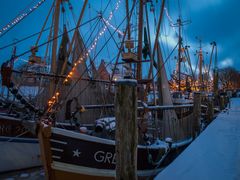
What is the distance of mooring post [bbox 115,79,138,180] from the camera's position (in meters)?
3.73

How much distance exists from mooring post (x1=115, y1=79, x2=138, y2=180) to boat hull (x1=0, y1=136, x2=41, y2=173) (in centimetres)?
544

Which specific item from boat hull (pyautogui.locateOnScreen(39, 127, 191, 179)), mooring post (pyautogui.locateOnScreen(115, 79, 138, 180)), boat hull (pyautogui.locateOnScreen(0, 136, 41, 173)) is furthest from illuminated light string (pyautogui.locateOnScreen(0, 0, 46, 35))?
mooring post (pyautogui.locateOnScreen(115, 79, 138, 180))

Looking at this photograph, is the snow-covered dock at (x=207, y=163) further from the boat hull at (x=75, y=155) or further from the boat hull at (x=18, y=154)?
the boat hull at (x=18, y=154)

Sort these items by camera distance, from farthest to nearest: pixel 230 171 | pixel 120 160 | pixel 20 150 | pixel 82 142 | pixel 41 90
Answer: pixel 41 90
pixel 20 150
pixel 82 142
pixel 230 171
pixel 120 160

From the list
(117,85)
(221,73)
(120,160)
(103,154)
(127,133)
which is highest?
(221,73)

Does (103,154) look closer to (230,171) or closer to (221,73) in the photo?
(230,171)

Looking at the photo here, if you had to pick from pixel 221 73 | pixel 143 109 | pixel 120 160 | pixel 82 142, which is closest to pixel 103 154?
pixel 82 142

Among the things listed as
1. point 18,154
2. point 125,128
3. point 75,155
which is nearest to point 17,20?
point 18,154

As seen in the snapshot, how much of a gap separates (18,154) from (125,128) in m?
5.95

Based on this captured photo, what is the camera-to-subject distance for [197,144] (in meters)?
6.07

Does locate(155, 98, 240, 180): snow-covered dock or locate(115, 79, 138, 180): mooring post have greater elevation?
locate(115, 79, 138, 180): mooring post

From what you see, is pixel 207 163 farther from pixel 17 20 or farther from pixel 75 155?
pixel 17 20

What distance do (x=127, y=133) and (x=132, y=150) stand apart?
28 centimetres

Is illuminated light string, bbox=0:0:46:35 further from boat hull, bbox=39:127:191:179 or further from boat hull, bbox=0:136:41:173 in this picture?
boat hull, bbox=39:127:191:179
